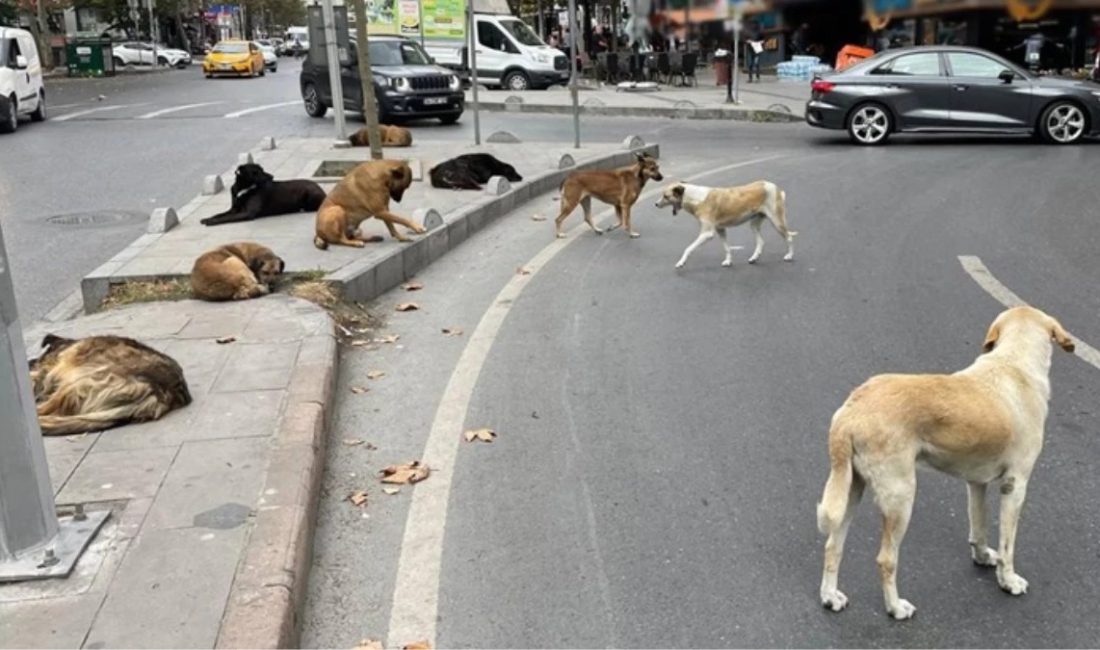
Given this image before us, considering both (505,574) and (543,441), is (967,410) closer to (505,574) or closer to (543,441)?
(505,574)

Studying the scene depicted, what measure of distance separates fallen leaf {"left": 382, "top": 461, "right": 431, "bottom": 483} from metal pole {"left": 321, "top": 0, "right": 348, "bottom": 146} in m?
11.8

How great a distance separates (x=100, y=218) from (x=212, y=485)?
825cm

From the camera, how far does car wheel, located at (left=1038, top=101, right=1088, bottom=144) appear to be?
16.2 m

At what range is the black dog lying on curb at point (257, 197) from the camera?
32.4 feet

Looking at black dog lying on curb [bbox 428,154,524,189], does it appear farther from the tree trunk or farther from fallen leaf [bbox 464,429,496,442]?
fallen leaf [bbox 464,429,496,442]

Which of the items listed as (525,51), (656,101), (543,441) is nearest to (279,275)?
(543,441)

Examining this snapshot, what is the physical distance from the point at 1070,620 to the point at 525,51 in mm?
27645

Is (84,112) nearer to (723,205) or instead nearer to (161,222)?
(161,222)

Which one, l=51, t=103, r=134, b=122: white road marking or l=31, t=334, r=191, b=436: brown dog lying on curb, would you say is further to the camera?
l=51, t=103, r=134, b=122: white road marking

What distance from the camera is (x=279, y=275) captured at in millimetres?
7430

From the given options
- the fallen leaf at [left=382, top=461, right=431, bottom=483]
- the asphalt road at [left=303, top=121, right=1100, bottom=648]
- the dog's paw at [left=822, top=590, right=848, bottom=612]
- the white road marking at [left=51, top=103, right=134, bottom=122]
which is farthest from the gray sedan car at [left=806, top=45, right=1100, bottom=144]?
the white road marking at [left=51, top=103, right=134, bottom=122]

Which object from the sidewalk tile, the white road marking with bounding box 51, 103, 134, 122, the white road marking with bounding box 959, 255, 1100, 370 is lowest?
the white road marking with bounding box 959, 255, 1100, 370

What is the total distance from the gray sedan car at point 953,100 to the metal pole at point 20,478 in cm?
1439

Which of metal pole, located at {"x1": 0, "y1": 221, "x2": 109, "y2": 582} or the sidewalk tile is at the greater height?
metal pole, located at {"x1": 0, "y1": 221, "x2": 109, "y2": 582}
